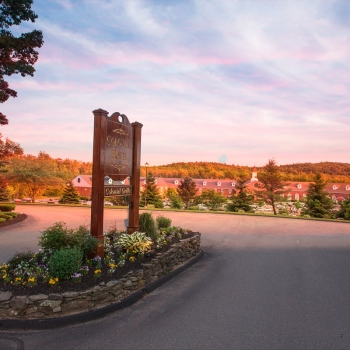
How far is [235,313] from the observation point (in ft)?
15.7

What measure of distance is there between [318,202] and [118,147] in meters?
25.2

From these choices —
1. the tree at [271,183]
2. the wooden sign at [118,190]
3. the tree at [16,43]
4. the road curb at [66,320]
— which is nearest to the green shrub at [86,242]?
the wooden sign at [118,190]

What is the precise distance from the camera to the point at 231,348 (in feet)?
12.3

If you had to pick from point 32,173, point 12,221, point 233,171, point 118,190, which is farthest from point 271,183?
point 233,171

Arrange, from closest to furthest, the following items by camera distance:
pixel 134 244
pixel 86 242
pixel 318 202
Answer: pixel 86 242 < pixel 134 244 < pixel 318 202

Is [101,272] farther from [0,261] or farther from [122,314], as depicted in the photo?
[0,261]

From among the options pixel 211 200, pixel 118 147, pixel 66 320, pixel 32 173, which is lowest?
pixel 211 200

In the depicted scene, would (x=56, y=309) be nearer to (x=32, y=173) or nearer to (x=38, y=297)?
(x=38, y=297)

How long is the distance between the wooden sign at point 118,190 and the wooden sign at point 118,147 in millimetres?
222

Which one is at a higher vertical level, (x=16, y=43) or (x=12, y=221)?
(x=16, y=43)

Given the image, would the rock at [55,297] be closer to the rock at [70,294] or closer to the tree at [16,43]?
the rock at [70,294]

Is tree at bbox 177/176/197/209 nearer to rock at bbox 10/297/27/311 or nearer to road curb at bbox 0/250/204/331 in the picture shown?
road curb at bbox 0/250/204/331

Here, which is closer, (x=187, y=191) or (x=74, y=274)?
(x=74, y=274)

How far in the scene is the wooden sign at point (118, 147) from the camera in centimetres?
668
